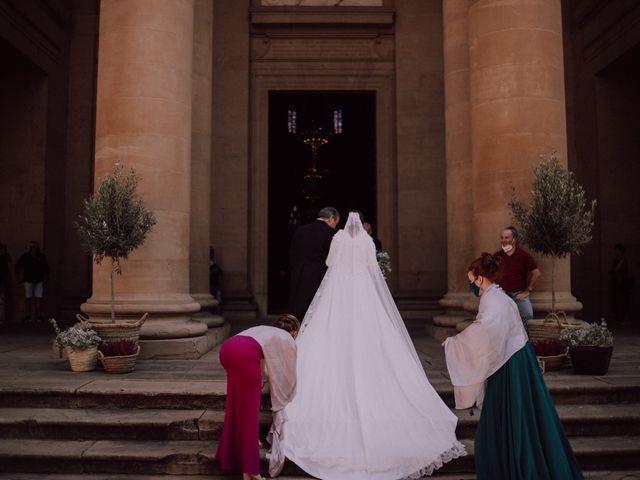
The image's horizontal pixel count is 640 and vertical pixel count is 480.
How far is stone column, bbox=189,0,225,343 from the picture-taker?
10500mm

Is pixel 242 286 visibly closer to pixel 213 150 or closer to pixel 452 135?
pixel 213 150

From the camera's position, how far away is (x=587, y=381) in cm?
648

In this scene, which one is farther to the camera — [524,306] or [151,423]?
[524,306]

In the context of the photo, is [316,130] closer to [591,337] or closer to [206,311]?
[206,311]

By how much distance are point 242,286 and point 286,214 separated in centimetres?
1159

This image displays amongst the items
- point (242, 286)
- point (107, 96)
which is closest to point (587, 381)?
point (107, 96)

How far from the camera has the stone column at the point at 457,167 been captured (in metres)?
10.2

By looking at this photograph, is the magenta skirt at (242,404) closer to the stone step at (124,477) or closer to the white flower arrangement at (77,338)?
the stone step at (124,477)

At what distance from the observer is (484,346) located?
4371 mm

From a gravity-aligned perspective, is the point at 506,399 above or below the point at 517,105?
below

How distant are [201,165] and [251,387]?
6663 mm

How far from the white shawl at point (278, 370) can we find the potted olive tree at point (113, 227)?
3.17 metres

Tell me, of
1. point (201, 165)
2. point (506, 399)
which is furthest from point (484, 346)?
point (201, 165)

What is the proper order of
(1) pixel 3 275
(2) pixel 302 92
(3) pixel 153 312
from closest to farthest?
(3) pixel 153 312, (1) pixel 3 275, (2) pixel 302 92
